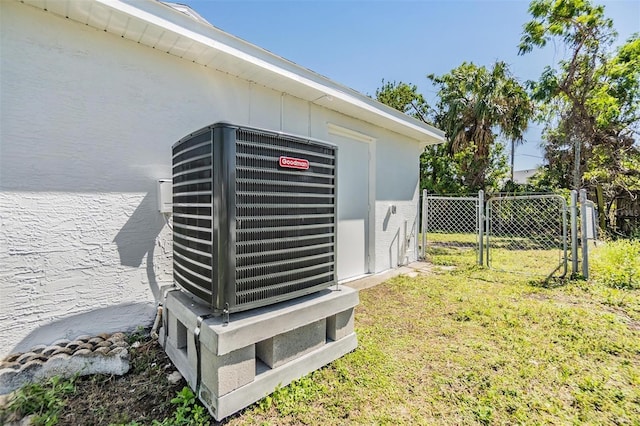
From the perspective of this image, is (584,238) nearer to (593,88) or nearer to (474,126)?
(593,88)

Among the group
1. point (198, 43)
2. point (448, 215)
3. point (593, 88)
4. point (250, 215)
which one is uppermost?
point (593, 88)

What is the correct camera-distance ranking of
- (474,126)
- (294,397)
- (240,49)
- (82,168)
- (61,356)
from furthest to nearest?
1. (474,126)
2. (240,49)
3. (82,168)
4. (61,356)
5. (294,397)

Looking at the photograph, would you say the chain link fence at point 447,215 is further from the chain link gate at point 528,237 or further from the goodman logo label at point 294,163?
the goodman logo label at point 294,163

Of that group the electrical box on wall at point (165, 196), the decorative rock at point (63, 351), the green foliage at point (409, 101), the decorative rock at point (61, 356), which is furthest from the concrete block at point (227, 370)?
the green foliage at point (409, 101)

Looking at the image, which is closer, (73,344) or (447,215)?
(73,344)

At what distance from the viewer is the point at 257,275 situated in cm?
190

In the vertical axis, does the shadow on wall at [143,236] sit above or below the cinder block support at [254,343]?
above

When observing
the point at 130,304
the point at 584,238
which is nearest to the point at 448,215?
the point at 584,238

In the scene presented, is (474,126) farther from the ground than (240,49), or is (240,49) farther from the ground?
(474,126)

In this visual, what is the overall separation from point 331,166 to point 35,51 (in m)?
2.57

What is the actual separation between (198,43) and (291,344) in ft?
9.49

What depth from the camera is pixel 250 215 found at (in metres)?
1.86

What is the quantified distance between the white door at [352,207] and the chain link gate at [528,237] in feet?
8.91

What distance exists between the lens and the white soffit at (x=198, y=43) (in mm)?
2309
